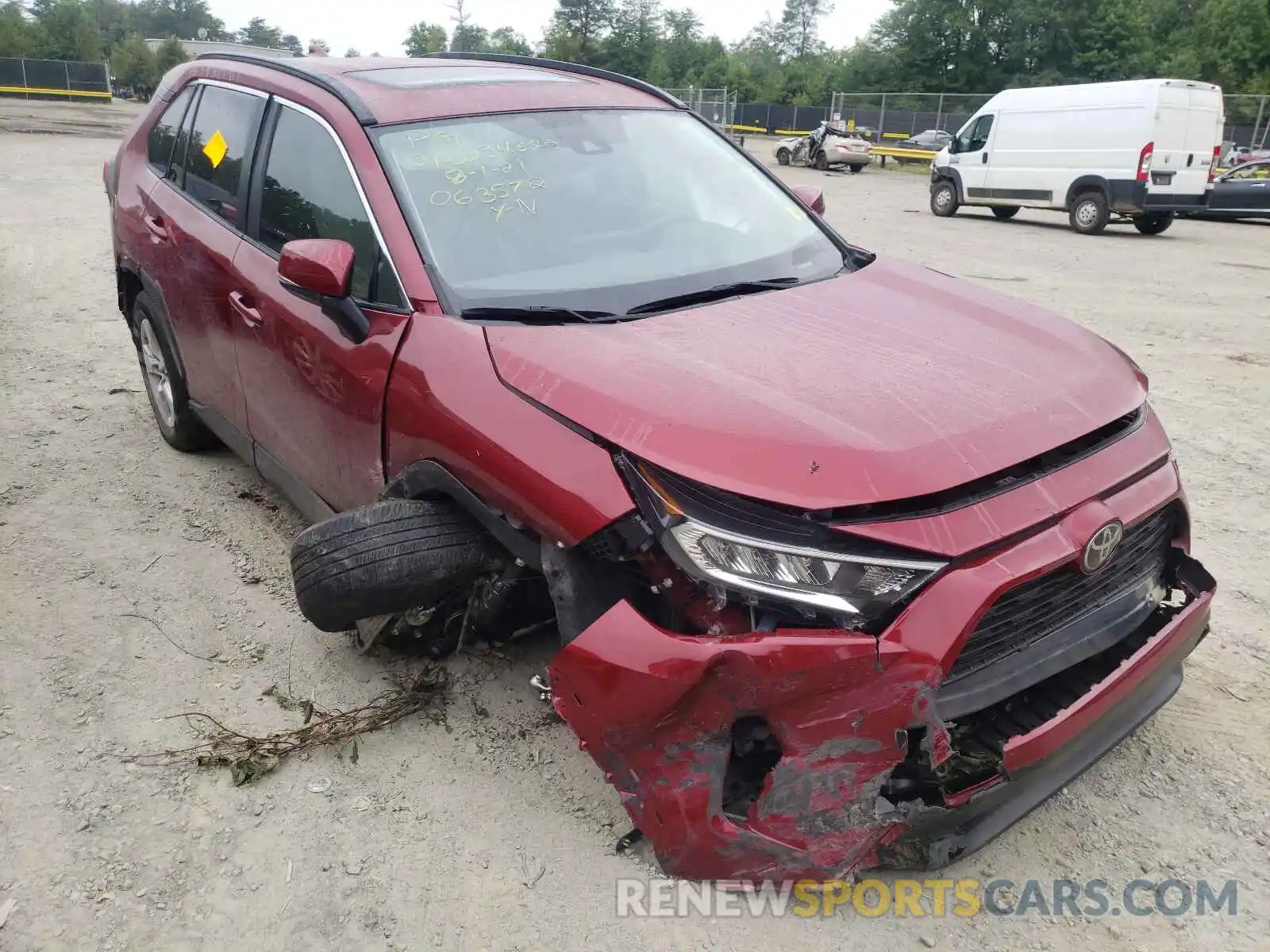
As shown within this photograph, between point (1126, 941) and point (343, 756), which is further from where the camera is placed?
Answer: point (343, 756)

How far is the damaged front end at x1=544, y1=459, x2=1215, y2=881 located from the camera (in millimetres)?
1958

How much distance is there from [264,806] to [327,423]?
3.83 ft

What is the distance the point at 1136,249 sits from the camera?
13.8 metres

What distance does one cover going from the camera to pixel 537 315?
8.75ft

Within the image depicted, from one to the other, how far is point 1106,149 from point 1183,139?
1.18 m

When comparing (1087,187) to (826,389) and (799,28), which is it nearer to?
(826,389)

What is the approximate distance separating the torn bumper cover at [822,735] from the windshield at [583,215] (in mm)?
1141

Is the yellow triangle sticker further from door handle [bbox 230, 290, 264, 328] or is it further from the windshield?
the windshield

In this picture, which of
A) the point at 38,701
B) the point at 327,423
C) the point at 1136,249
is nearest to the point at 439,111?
the point at 327,423

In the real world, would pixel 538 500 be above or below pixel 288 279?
below

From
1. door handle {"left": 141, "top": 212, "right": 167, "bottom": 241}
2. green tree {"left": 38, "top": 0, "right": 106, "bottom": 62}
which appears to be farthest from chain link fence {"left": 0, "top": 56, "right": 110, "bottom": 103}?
door handle {"left": 141, "top": 212, "right": 167, "bottom": 241}

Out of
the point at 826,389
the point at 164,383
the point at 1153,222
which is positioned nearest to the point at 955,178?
the point at 1153,222

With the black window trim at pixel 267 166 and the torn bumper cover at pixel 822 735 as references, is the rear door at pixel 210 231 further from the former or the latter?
the torn bumper cover at pixel 822 735

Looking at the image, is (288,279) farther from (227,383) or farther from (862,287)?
(862,287)
